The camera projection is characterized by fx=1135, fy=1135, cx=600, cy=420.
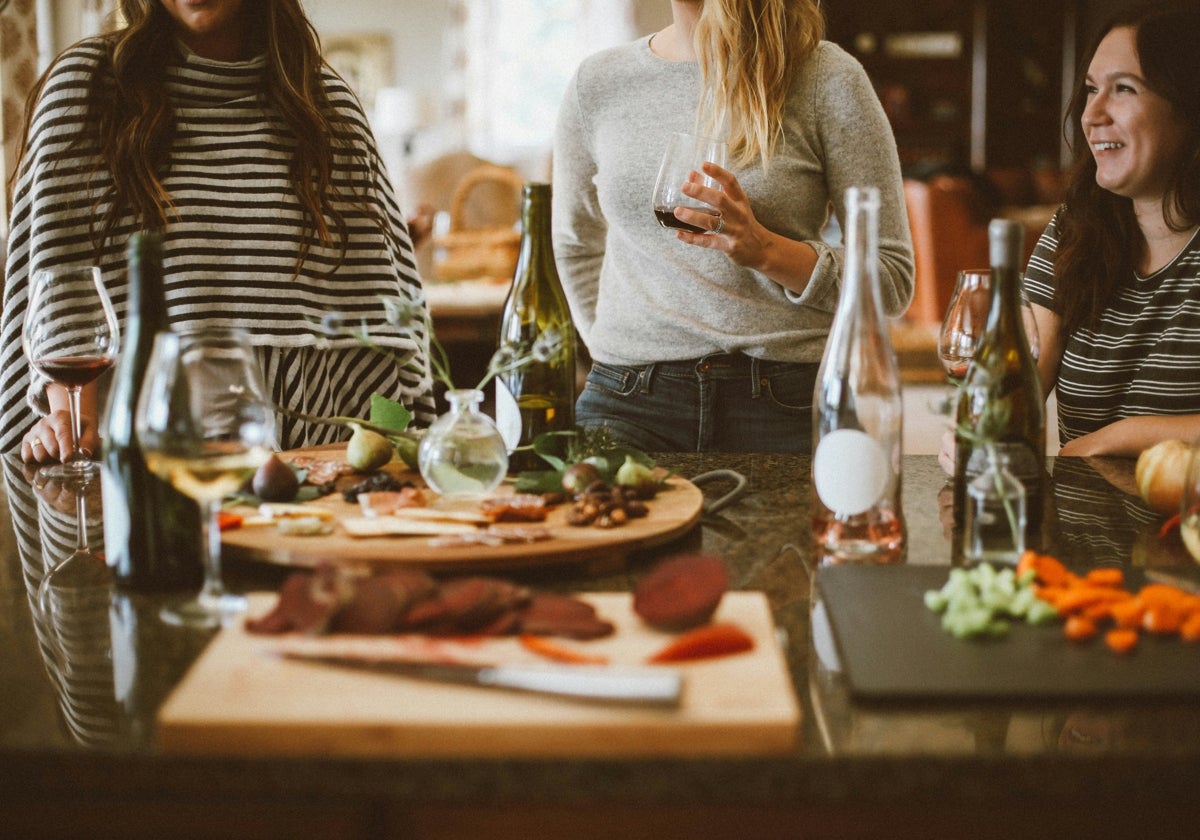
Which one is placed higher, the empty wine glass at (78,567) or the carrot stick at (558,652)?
the carrot stick at (558,652)

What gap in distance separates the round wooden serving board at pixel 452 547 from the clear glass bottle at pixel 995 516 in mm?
255

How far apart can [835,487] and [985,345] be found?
25 cm

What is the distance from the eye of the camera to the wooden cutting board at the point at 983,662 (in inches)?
26.8

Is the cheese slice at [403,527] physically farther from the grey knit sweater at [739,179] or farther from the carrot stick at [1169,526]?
the grey knit sweater at [739,179]

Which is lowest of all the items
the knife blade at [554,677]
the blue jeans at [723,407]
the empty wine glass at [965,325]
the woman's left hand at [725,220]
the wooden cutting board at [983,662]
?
the blue jeans at [723,407]

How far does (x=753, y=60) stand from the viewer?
167 cm

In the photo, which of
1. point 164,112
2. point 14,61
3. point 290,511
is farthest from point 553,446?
point 14,61

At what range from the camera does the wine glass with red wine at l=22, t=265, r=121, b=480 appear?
1.20 m

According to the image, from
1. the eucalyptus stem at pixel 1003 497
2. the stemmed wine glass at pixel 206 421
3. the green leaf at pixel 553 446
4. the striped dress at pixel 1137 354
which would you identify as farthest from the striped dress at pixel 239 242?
the striped dress at pixel 1137 354

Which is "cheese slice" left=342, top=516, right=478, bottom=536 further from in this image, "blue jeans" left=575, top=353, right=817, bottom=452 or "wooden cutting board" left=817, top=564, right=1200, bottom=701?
"blue jeans" left=575, top=353, right=817, bottom=452

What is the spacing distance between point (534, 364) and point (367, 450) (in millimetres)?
210

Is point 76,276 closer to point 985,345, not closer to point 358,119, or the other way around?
point 358,119

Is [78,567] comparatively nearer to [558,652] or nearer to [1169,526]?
[558,652]

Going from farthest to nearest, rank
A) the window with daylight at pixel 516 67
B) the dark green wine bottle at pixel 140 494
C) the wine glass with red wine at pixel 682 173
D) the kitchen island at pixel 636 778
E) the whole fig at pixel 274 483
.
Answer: the window with daylight at pixel 516 67, the wine glass with red wine at pixel 682 173, the whole fig at pixel 274 483, the dark green wine bottle at pixel 140 494, the kitchen island at pixel 636 778
